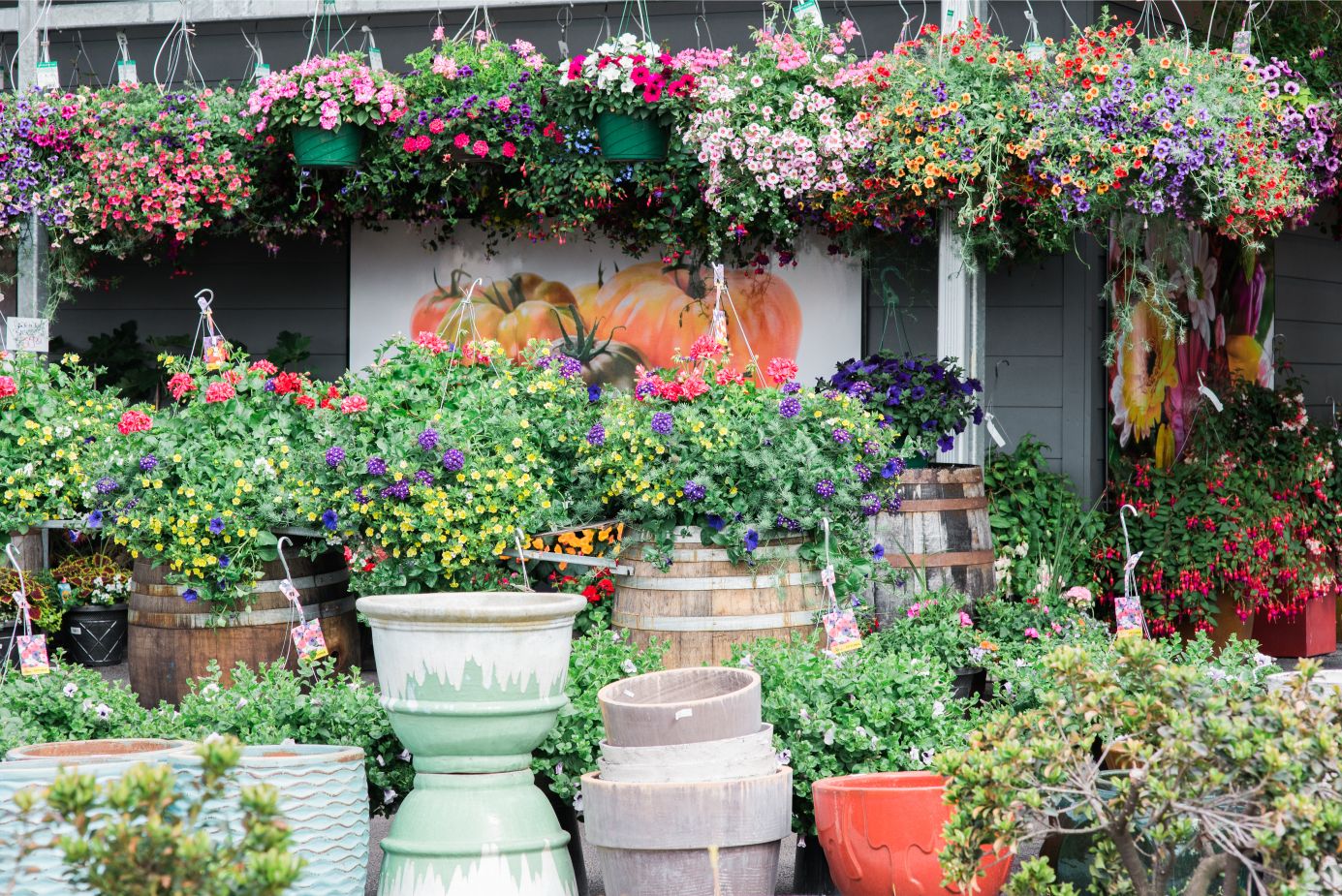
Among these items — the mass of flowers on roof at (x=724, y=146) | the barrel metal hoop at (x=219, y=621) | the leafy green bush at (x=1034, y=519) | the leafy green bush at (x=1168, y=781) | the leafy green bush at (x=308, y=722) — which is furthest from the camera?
the leafy green bush at (x=1034, y=519)

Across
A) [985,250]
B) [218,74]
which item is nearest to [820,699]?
[985,250]

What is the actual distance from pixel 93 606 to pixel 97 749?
2.95 m

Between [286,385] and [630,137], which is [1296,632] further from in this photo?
[286,385]

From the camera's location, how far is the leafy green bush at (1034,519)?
599cm

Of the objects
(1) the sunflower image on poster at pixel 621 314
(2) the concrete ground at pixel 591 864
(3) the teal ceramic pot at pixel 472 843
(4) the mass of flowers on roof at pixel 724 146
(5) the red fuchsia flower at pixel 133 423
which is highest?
(4) the mass of flowers on roof at pixel 724 146

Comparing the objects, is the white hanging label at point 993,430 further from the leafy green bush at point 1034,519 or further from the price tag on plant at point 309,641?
the price tag on plant at point 309,641

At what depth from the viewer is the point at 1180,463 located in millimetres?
6406

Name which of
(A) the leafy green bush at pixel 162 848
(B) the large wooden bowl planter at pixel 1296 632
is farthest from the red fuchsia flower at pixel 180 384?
(B) the large wooden bowl planter at pixel 1296 632

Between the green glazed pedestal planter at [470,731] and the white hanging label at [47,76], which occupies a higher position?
the white hanging label at [47,76]

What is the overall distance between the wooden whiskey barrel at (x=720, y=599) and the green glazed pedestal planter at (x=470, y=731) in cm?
93

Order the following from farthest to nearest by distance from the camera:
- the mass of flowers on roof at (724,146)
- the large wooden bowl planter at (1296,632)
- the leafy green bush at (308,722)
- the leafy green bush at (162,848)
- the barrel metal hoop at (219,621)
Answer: the large wooden bowl planter at (1296,632) < the mass of flowers on roof at (724,146) < the barrel metal hoop at (219,621) < the leafy green bush at (308,722) < the leafy green bush at (162,848)

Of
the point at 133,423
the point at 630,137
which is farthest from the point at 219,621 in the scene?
the point at 630,137

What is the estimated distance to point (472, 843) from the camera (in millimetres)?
3205

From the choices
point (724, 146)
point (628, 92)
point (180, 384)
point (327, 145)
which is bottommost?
point (180, 384)
